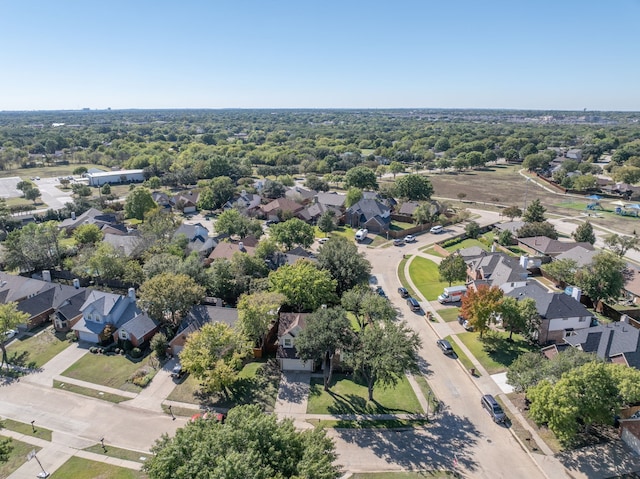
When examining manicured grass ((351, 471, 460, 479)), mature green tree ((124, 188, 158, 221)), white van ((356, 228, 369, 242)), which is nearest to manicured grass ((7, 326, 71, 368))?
manicured grass ((351, 471, 460, 479))

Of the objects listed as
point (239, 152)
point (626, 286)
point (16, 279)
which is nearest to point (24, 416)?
point (16, 279)

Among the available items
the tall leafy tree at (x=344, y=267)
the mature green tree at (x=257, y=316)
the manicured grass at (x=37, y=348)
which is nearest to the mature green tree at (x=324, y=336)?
the mature green tree at (x=257, y=316)

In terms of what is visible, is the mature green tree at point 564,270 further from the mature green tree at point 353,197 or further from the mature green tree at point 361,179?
the mature green tree at point 361,179

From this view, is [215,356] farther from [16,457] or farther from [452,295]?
[452,295]

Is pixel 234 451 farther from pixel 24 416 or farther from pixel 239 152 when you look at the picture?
pixel 239 152

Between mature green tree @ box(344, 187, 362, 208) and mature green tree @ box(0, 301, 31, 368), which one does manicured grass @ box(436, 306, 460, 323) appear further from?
mature green tree @ box(344, 187, 362, 208)
